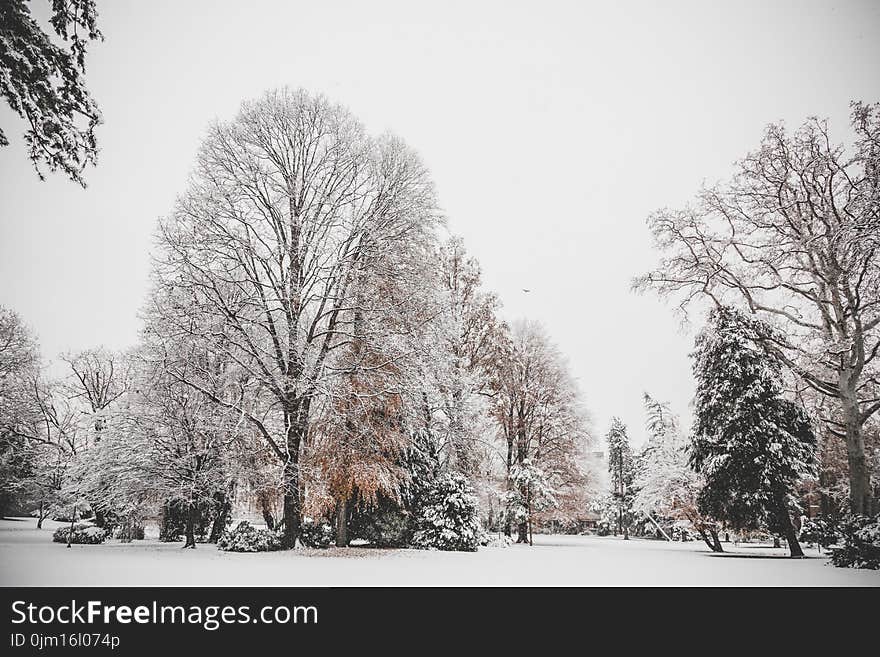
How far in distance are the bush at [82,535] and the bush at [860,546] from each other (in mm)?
17129

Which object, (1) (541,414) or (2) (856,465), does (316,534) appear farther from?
(2) (856,465)

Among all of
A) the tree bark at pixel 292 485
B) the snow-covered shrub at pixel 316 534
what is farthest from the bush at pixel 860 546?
the snow-covered shrub at pixel 316 534

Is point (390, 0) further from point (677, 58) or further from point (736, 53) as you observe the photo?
point (736, 53)

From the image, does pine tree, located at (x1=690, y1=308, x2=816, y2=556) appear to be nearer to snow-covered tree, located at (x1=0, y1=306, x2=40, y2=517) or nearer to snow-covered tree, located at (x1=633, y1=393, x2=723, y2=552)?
snow-covered tree, located at (x1=633, y1=393, x2=723, y2=552)

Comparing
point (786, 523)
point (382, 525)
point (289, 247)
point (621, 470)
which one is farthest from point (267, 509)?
point (621, 470)

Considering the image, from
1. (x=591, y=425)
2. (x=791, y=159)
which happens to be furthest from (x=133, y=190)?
(x=591, y=425)

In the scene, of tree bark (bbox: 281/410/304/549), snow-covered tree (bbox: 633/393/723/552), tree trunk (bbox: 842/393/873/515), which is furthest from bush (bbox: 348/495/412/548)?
tree trunk (bbox: 842/393/873/515)

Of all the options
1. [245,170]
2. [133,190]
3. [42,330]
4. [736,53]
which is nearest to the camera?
[42,330]

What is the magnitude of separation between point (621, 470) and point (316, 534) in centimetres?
3066

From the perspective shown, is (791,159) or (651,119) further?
(651,119)

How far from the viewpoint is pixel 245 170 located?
10.5 meters

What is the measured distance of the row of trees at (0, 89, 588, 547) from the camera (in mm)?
9898

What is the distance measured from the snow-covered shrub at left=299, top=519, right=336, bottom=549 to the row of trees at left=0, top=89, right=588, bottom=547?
0.44 meters
